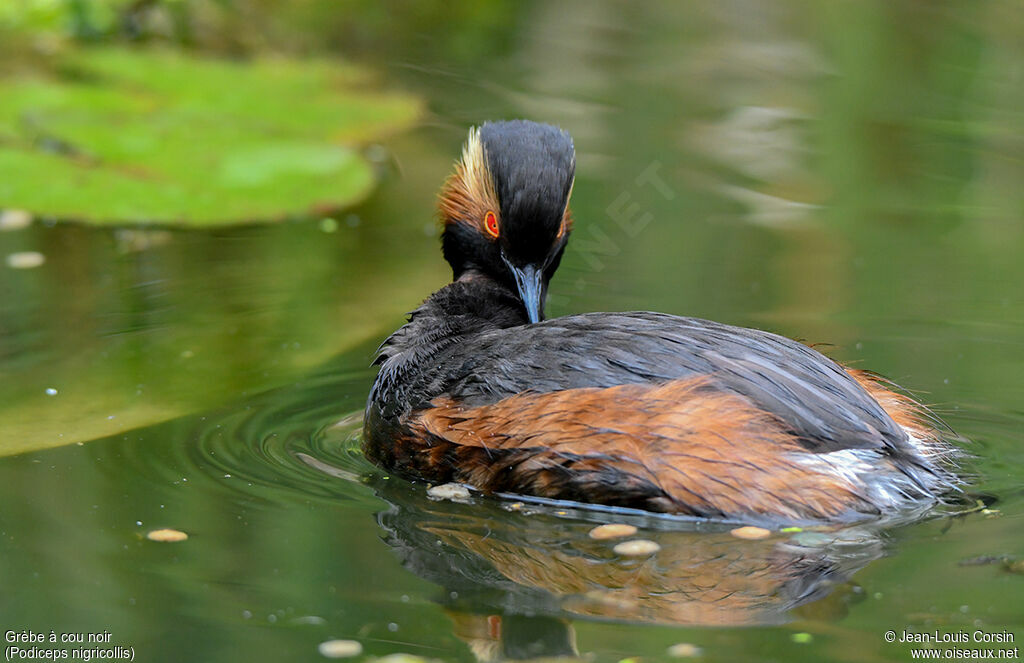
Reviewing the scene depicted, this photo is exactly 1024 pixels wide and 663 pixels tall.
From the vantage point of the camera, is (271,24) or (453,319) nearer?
(453,319)

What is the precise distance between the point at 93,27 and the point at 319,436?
7516 millimetres

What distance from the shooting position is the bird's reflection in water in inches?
157

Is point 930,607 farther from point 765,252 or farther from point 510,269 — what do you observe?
point 765,252

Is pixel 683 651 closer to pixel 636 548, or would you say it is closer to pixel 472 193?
pixel 636 548

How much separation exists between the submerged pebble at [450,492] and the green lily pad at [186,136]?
360 centimetres

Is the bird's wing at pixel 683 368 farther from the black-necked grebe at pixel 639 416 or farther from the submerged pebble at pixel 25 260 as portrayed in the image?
the submerged pebble at pixel 25 260

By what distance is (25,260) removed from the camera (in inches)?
301

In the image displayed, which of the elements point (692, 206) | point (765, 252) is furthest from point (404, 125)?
point (765, 252)

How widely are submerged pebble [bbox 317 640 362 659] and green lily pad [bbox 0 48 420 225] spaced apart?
460cm

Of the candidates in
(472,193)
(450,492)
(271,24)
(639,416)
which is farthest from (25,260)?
(271,24)

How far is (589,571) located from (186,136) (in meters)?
5.78

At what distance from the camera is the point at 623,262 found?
24.6 feet

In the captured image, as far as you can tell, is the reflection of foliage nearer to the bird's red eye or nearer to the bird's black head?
the bird's black head

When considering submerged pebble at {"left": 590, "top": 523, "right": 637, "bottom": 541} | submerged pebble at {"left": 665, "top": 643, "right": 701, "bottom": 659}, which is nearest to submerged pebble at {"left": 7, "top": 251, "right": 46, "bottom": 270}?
submerged pebble at {"left": 590, "top": 523, "right": 637, "bottom": 541}
